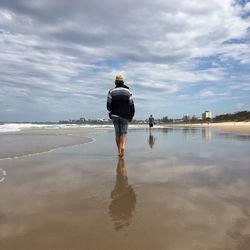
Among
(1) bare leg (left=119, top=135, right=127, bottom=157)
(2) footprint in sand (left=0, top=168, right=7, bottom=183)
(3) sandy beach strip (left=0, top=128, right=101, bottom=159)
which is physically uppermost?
(1) bare leg (left=119, top=135, right=127, bottom=157)

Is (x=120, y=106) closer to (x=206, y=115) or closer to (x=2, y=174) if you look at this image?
(x=2, y=174)

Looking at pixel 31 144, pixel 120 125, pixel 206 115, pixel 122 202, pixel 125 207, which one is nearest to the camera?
pixel 125 207

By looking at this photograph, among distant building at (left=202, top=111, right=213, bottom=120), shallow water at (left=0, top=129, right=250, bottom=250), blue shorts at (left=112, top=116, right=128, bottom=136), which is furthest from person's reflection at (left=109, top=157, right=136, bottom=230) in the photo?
distant building at (left=202, top=111, right=213, bottom=120)

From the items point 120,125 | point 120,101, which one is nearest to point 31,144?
point 120,125

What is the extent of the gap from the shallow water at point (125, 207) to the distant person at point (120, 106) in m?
2.20

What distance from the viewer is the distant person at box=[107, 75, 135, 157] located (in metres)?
9.18

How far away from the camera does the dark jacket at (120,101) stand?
30.1ft

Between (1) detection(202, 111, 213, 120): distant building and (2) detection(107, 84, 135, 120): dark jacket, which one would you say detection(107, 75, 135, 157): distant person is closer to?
(2) detection(107, 84, 135, 120): dark jacket

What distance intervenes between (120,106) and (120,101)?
12 cm

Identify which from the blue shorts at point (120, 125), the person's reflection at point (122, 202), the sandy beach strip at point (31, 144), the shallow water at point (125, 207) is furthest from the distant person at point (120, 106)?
the person's reflection at point (122, 202)

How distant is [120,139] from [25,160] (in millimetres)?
2325

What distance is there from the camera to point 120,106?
9.21 meters

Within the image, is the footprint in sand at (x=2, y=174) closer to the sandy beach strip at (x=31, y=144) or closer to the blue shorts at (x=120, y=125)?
the sandy beach strip at (x=31, y=144)

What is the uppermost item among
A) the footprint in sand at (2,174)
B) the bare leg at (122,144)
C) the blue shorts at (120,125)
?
the blue shorts at (120,125)
